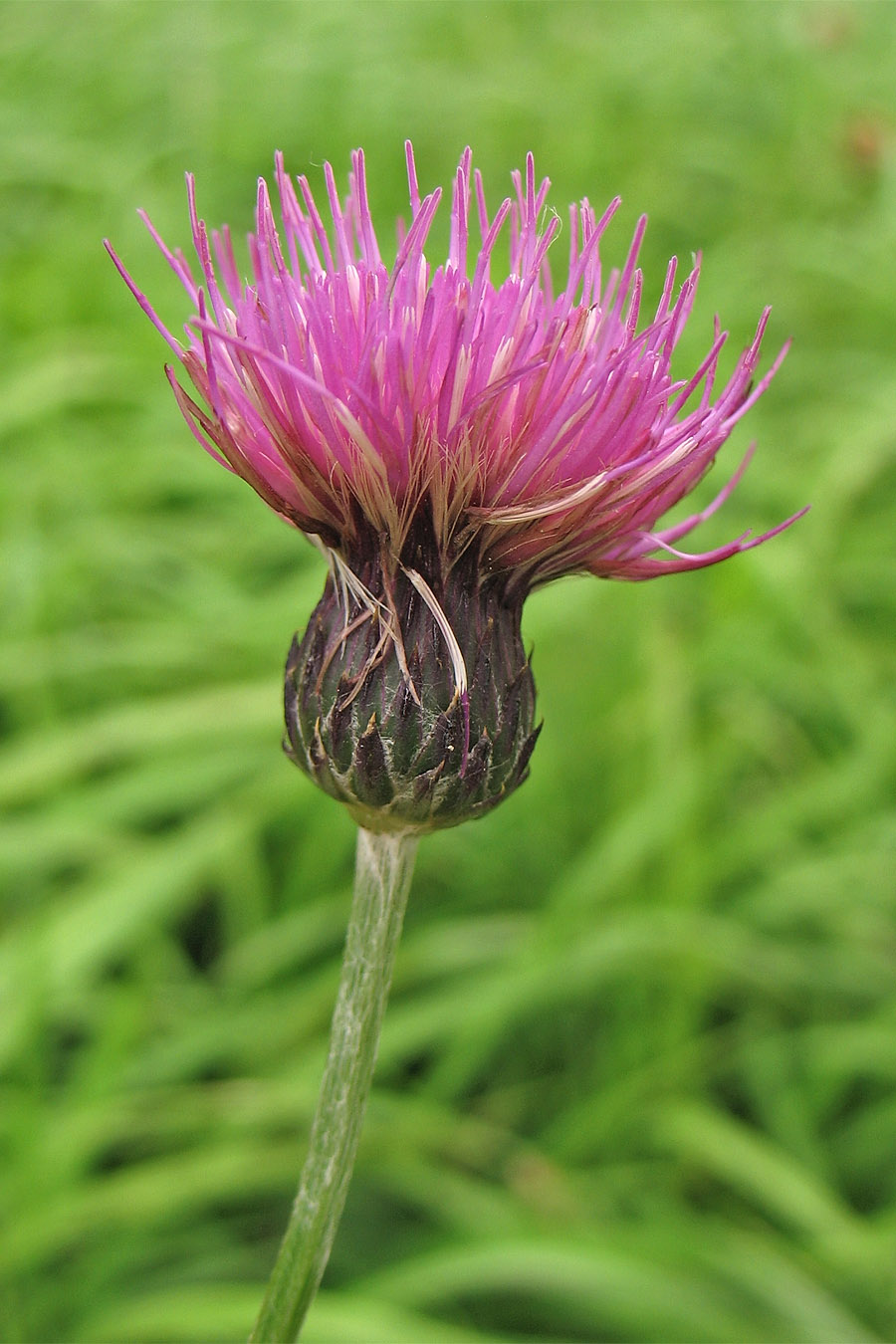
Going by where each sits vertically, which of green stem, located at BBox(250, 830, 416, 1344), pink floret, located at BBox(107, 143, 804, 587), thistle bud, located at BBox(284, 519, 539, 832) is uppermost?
pink floret, located at BBox(107, 143, 804, 587)

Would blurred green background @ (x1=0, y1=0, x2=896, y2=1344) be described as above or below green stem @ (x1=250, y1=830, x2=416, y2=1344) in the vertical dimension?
above

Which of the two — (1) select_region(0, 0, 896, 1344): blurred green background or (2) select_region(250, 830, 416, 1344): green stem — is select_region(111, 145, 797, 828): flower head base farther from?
(1) select_region(0, 0, 896, 1344): blurred green background

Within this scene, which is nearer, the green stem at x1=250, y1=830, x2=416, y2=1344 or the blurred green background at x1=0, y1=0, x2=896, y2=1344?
the green stem at x1=250, y1=830, x2=416, y2=1344

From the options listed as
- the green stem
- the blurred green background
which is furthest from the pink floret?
the blurred green background

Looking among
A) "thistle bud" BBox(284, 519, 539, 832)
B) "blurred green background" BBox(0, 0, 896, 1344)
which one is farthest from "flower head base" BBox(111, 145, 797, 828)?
"blurred green background" BBox(0, 0, 896, 1344)

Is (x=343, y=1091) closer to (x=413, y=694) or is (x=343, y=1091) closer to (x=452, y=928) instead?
(x=413, y=694)
